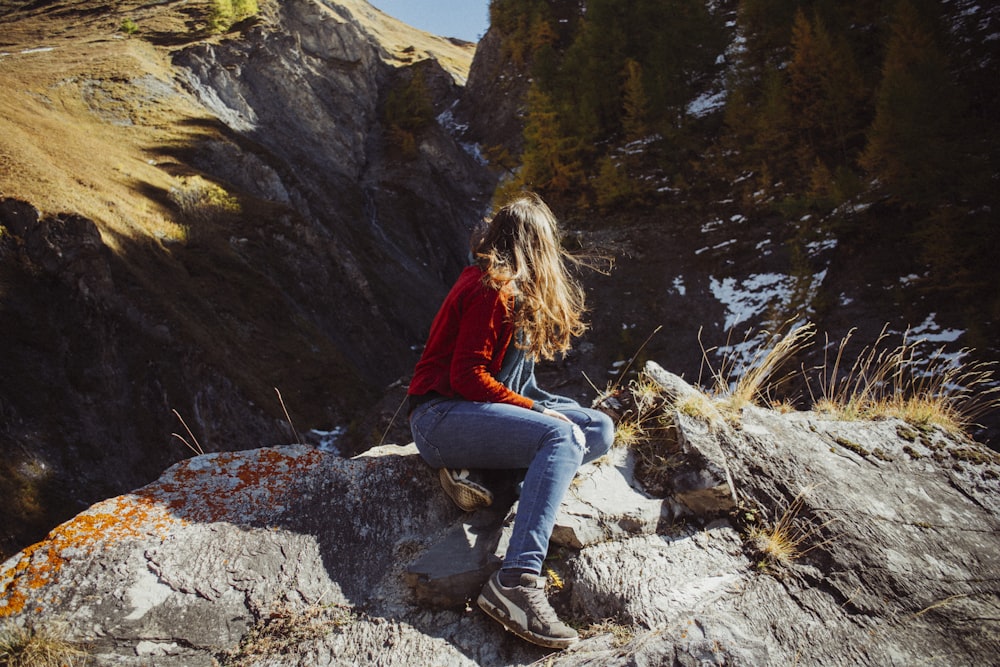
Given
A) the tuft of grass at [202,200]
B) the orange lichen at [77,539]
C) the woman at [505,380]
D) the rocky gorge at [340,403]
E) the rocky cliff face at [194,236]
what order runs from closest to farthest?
the orange lichen at [77,539]
the rocky gorge at [340,403]
the woman at [505,380]
the rocky cliff face at [194,236]
the tuft of grass at [202,200]

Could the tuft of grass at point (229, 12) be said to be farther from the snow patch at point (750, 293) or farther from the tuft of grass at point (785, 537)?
the tuft of grass at point (785, 537)

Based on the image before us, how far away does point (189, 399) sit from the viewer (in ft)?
43.2

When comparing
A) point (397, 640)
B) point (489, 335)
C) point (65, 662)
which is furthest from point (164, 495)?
point (489, 335)

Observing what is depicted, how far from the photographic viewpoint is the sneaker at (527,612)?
2424 mm

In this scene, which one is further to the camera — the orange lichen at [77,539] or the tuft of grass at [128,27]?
the tuft of grass at [128,27]

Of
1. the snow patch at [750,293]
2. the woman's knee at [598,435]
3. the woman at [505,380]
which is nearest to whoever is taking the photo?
the woman at [505,380]

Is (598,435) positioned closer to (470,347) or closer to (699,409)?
(699,409)

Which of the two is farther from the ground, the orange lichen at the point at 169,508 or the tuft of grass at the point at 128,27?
the tuft of grass at the point at 128,27

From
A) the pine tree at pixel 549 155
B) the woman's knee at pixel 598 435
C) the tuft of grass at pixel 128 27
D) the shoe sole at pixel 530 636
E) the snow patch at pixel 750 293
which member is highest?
the tuft of grass at pixel 128 27

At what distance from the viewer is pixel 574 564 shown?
9.34ft

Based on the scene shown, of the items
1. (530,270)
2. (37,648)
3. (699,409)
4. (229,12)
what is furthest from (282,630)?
(229,12)

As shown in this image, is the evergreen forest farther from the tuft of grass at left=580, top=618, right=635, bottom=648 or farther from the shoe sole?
the shoe sole

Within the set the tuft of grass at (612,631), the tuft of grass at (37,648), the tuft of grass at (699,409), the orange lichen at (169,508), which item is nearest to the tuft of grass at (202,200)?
the orange lichen at (169,508)

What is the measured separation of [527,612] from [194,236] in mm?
19644
